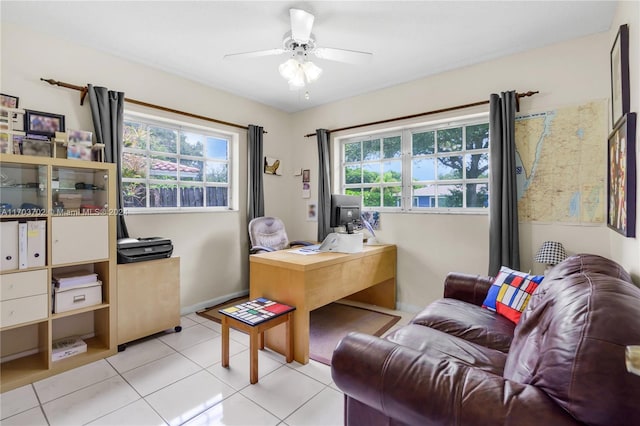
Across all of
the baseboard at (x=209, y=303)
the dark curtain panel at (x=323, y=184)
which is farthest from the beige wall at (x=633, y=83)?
the baseboard at (x=209, y=303)

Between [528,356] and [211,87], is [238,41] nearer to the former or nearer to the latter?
[211,87]

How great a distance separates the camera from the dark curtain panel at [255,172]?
3951 mm

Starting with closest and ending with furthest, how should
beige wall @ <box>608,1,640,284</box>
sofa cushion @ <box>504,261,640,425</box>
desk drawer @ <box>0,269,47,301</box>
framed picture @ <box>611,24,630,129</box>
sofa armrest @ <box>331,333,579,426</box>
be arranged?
sofa cushion @ <box>504,261,640,425</box> < sofa armrest @ <box>331,333,579,426</box> < beige wall @ <box>608,1,640,284</box> < framed picture @ <box>611,24,630,129</box> < desk drawer @ <box>0,269,47,301</box>

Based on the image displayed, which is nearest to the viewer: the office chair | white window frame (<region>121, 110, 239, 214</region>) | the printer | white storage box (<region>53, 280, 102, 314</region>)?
white storage box (<region>53, 280, 102, 314</region>)

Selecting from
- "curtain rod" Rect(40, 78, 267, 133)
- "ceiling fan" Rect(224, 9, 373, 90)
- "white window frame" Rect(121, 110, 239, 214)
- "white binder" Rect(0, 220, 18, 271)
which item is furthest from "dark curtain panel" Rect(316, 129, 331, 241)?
"white binder" Rect(0, 220, 18, 271)

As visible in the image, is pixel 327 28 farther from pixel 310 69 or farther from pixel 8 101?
pixel 8 101

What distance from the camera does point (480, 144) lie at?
10.4ft

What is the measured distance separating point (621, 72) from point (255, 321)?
Result: 2.88 m

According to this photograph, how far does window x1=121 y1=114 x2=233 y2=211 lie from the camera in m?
3.16

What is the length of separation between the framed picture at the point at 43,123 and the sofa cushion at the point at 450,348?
3011 mm

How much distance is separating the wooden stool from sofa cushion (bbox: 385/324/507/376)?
0.84 m

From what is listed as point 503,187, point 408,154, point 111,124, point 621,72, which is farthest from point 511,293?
point 111,124

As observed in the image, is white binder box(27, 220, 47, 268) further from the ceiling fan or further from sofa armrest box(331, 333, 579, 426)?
sofa armrest box(331, 333, 579, 426)

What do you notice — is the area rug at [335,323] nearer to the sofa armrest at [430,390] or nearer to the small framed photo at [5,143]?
the sofa armrest at [430,390]
